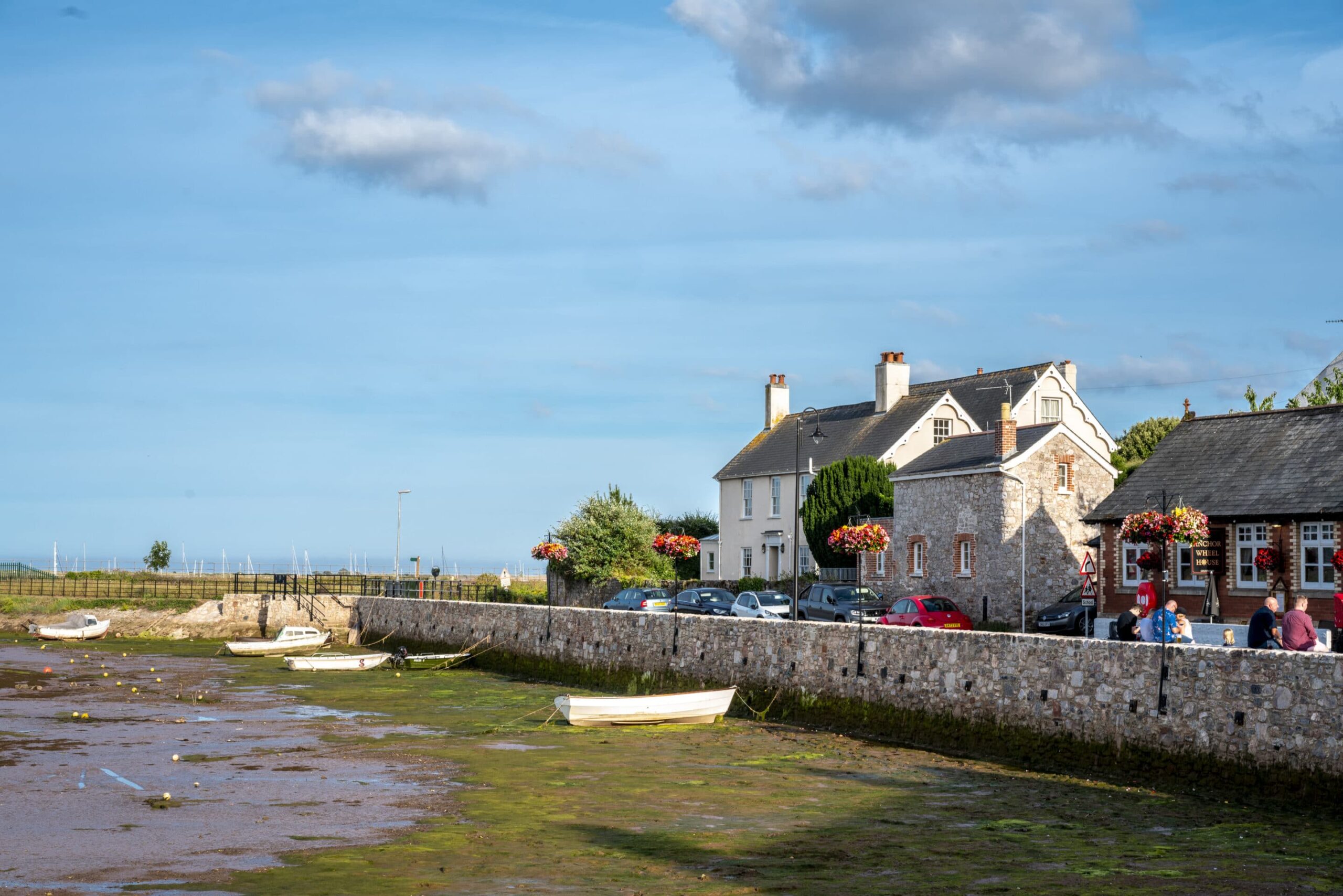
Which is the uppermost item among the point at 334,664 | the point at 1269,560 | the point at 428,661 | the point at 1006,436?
the point at 1006,436

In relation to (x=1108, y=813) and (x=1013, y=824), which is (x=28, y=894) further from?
(x=1108, y=813)

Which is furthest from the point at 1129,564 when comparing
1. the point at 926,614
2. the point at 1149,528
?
the point at 1149,528

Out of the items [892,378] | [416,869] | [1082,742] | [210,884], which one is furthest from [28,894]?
[892,378]

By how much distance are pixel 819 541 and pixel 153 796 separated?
125ft

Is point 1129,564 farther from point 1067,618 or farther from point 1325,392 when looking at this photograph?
point 1325,392

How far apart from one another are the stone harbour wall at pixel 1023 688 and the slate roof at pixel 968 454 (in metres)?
15.9

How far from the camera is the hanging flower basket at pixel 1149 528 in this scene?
29.0 metres

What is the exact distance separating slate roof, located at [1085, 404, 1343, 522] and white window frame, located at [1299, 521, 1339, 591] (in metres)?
0.53

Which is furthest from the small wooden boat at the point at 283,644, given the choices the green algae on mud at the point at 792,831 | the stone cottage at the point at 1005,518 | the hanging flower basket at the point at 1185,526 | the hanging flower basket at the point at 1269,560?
the hanging flower basket at the point at 1269,560

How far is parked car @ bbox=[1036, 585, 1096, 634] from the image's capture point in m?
38.4

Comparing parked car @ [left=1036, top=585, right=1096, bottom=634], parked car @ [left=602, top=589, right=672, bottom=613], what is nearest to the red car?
parked car @ [left=1036, top=585, right=1096, bottom=634]

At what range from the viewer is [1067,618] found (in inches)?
1529

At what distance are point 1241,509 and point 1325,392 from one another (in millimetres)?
37529

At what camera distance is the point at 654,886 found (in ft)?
44.3
